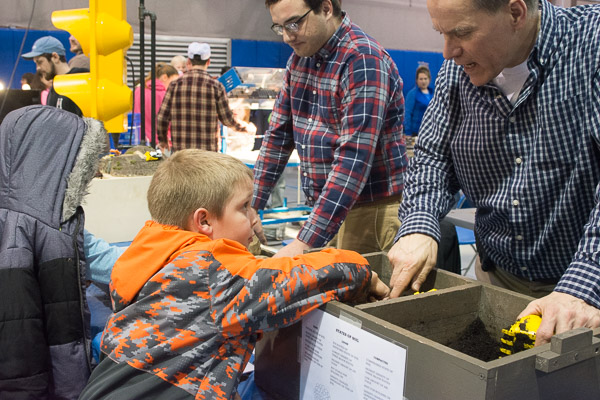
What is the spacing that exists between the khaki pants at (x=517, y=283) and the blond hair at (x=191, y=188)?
2.85 ft

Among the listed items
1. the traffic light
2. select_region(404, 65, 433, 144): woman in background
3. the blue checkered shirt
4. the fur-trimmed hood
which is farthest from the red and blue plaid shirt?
select_region(404, 65, 433, 144): woman in background

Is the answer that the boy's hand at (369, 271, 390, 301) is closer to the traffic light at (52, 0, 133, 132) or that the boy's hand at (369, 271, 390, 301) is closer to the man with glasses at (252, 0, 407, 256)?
the man with glasses at (252, 0, 407, 256)

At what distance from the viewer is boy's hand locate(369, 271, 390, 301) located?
172 cm

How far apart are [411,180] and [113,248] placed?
55.1 inches

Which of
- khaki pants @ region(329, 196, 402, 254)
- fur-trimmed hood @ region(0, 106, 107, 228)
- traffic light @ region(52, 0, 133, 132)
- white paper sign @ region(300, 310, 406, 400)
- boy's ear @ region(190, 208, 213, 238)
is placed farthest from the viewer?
traffic light @ region(52, 0, 133, 132)

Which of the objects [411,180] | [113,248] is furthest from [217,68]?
[411,180]

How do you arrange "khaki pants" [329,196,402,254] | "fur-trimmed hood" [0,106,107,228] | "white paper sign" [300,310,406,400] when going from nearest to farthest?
"white paper sign" [300,310,406,400]
"fur-trimmed hood" [0,106,107,228]
"khaki pants" [329,196,402,254]

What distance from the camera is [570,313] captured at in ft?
4.10

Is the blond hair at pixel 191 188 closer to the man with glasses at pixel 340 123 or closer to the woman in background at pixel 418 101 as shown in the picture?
the man with glasses at pixel 340 123

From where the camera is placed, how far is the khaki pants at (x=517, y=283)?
71.4 inches

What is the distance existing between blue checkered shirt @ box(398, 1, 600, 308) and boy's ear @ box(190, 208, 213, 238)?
554mm

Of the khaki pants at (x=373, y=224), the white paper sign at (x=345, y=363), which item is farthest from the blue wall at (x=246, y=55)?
the white paper sign at (x=345, y=363)

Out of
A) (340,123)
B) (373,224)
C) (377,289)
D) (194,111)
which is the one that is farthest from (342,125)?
(194,111)

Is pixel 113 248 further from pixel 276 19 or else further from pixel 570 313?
pixel 570 313
